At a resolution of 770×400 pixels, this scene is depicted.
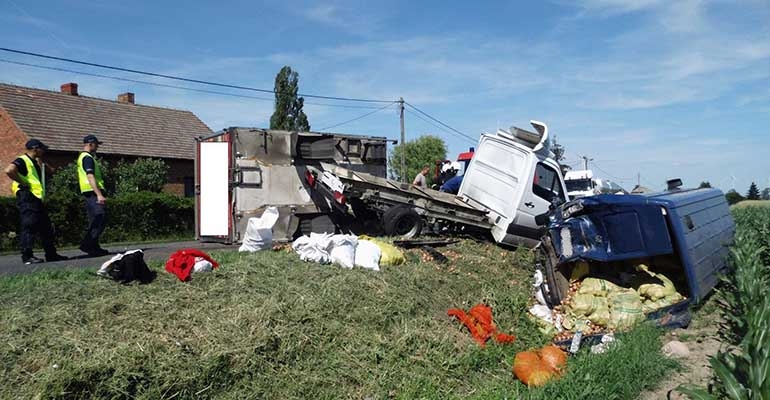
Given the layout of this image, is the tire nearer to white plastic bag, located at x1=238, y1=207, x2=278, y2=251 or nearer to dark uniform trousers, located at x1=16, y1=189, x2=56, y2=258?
white plastic bag, located at x1=238, y1=207, x2=278, y2=251

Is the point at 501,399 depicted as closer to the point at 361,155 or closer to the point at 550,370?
the point at 550,370

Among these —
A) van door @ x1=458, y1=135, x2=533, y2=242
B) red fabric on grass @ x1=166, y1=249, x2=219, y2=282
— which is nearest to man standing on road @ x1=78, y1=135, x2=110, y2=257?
red fabric on grass @ x1=166, y1=249, x2=219, y2=282

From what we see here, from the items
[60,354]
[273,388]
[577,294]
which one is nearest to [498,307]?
[577,294]

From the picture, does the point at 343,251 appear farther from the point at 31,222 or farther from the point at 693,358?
the point at 31,222

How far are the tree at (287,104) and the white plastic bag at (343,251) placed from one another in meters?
28.4

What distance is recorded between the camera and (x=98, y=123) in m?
27.2

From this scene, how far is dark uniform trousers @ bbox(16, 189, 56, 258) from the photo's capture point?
794cm

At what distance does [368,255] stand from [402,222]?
9.65 ft

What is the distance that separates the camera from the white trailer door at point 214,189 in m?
11.2

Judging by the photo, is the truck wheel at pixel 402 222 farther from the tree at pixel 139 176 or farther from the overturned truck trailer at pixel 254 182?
the tree at pixel 139 176

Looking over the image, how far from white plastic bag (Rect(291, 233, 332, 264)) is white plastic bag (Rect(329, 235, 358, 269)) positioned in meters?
0.08

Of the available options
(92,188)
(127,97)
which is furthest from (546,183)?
(127,97)

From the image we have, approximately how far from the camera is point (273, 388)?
4.66 metres

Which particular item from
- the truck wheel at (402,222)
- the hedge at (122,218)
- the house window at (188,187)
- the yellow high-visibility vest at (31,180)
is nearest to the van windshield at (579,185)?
the truck wheel at (402,222)
